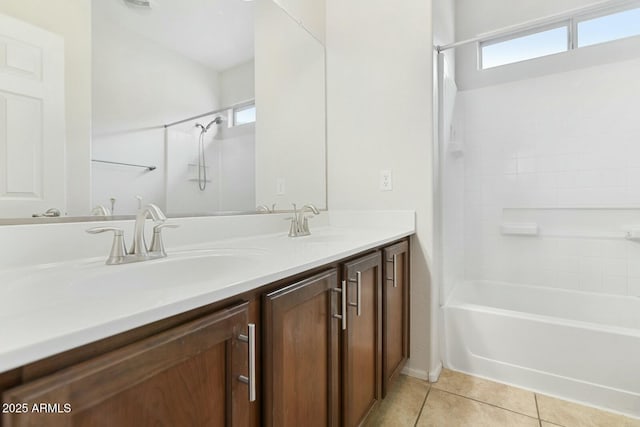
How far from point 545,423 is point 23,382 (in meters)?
1.83

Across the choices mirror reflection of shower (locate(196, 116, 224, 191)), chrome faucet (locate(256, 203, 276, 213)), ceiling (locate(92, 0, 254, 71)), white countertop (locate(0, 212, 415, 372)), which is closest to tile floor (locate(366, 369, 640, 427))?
white countertop (locate(0, 212, 415, 372))

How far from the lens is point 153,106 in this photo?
110 cm

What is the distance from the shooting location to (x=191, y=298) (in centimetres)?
51

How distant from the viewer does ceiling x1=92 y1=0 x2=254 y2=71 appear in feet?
3.37

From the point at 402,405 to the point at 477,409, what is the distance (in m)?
0.35

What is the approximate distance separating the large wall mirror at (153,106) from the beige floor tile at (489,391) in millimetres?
1300

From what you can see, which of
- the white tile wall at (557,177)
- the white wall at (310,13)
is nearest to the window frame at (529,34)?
the white tile wall at (557,177)

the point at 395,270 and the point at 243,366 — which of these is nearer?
the point at 243,366

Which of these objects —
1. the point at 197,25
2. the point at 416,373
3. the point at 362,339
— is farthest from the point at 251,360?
the point at 416,373

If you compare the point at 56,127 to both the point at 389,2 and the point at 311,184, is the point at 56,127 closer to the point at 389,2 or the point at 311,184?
the point at 311,184

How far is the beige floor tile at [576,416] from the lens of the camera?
52.8 inches

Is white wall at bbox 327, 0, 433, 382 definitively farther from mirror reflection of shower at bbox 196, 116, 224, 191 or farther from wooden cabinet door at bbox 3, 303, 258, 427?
wooden cabinet door at bbox 3, 303, 258, 427

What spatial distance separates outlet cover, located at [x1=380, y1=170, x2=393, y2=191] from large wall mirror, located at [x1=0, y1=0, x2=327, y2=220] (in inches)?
17.0

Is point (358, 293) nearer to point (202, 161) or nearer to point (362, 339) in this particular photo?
point (362, 339)
